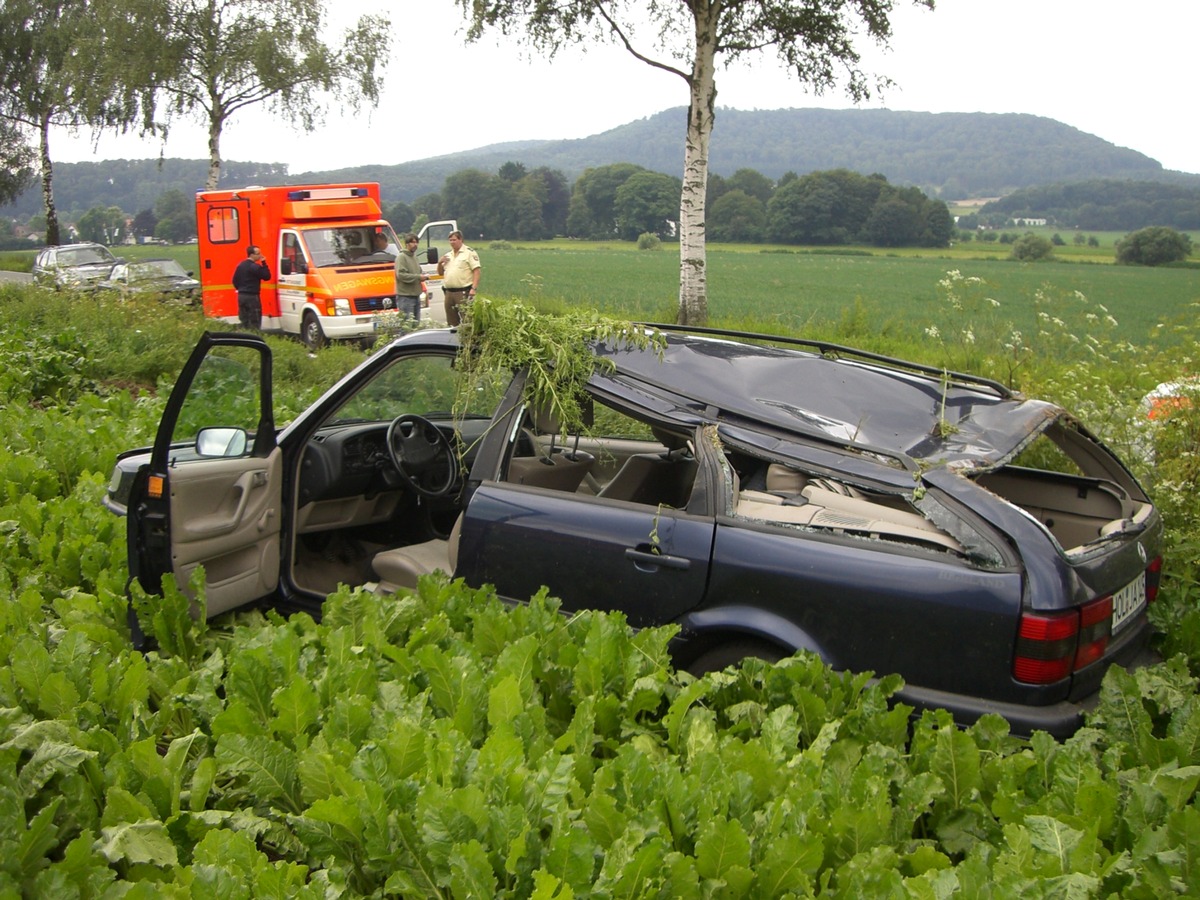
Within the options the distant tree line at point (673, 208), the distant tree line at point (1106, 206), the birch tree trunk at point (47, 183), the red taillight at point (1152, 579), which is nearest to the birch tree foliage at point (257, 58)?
the birch tree trunk at point (47, 183)

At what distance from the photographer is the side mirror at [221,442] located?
4480mm

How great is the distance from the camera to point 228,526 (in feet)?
14.7

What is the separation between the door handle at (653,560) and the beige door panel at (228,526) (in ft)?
5.61

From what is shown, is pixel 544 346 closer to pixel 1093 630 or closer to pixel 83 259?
pixel 1093 630

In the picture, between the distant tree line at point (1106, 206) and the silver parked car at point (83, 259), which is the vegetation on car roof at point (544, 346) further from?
the distant tree line at point (1106, 206)

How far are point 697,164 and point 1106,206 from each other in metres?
105

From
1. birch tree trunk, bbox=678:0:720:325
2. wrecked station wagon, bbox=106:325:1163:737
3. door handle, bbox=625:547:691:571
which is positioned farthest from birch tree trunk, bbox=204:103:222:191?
door handle, bbox=625:547:691:571

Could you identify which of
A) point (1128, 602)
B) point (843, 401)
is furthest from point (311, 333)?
point (1128, 602)

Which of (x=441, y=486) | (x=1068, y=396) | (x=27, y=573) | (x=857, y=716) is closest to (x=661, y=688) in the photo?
(x=857, y=716)

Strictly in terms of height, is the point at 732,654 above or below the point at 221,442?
below

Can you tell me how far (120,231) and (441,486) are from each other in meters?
104

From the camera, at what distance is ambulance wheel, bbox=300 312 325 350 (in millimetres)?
19994

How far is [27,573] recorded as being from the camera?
4.95 m

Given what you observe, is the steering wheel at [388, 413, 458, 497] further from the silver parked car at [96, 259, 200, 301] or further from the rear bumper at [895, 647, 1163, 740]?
the silver parked car at [96, 259, 200, 301]
